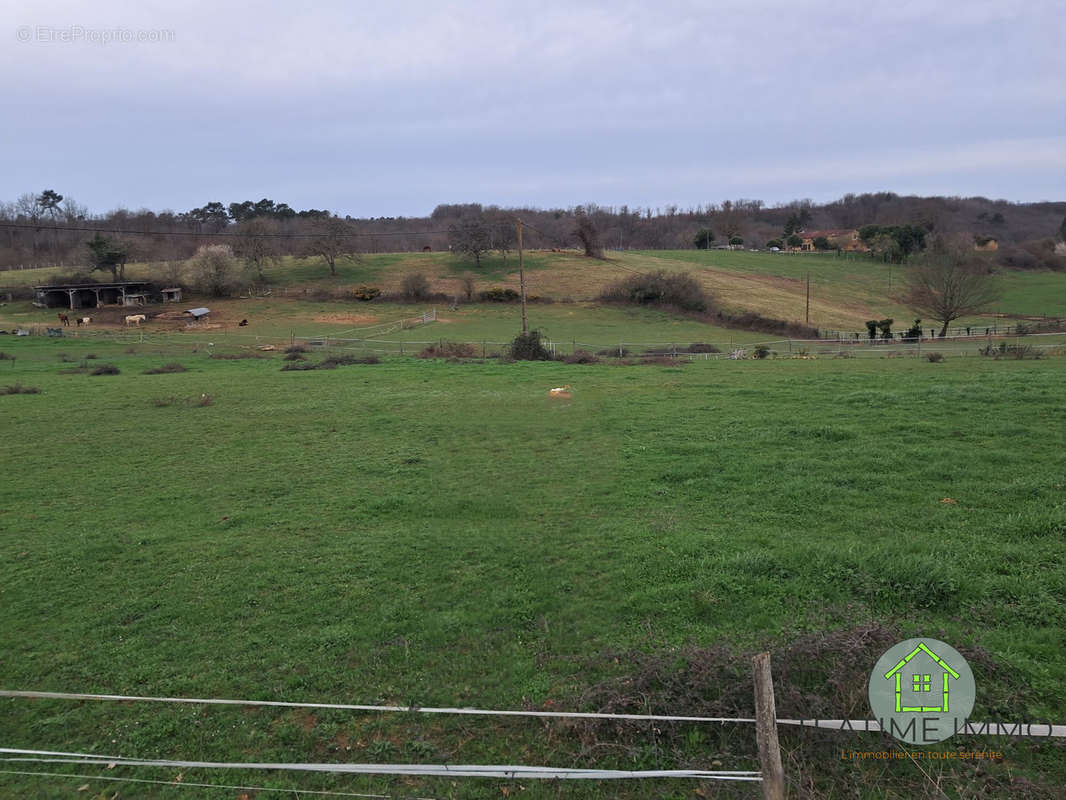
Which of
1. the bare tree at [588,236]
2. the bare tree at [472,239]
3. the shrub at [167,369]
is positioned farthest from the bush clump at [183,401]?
the bare tree at [588,236]

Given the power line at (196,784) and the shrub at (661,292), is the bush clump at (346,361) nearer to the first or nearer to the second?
the power line at (196,784)

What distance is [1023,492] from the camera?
31.5ft

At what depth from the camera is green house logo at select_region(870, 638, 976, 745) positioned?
4.18m

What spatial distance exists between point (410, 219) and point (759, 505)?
138170 millimetres

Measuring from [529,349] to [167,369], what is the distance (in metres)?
17.2

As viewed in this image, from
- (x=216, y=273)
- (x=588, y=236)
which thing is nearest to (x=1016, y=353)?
(x=588, y=236)

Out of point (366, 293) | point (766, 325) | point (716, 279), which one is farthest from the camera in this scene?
point (716, 279)

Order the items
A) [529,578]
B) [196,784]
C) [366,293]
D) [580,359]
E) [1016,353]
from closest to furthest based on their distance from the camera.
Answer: [196,784], [529,578], [1016,353], [580,359], [366,293]

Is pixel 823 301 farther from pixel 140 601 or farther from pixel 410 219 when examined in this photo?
pixel 410 219

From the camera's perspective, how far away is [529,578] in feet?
27.2

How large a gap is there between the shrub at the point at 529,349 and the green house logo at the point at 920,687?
2914 centimetres

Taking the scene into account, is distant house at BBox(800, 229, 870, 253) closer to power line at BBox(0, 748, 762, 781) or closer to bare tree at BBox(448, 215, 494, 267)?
bare tree at BBox(448, 215, 494, 267)

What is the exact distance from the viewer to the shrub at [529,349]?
3344 cm

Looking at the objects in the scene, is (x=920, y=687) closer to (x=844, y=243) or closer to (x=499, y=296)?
(x=499, y=296)
